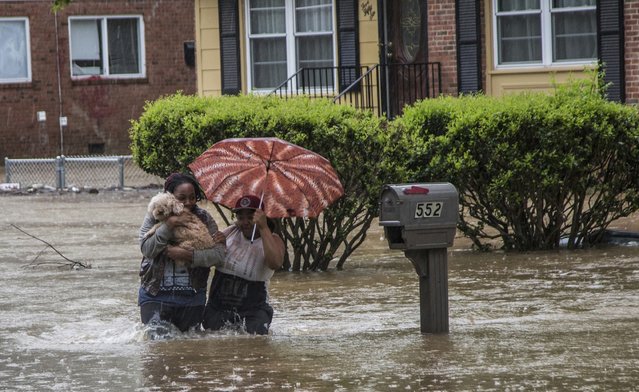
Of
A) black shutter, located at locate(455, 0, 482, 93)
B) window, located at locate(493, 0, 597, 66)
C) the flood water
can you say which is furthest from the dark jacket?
window, located at locate(493, 0, 597, 66)

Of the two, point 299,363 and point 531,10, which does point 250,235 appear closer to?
point 299,363

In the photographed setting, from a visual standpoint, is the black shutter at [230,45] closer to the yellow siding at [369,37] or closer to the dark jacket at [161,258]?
the yellow siding at [369,37]

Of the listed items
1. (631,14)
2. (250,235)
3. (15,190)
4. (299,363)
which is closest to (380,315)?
(250,235)

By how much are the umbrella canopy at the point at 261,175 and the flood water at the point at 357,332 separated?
940mm

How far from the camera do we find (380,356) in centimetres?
780

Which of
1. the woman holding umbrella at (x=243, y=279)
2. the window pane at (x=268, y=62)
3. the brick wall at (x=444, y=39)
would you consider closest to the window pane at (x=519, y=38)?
the brick wall at (x=444, y=39)

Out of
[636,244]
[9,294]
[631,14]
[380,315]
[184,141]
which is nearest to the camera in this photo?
[380,315]

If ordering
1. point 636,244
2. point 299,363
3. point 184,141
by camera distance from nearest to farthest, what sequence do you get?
point 299,363 < point 184,141 < point 636,244

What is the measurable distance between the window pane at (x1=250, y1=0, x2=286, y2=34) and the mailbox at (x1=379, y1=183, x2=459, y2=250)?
50.7 feet

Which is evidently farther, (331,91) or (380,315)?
(331,91)

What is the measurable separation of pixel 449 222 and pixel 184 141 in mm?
4690

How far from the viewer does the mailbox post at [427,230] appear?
27.4ft

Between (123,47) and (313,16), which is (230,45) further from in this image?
(123,47)

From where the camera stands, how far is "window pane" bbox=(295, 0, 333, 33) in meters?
23.2
